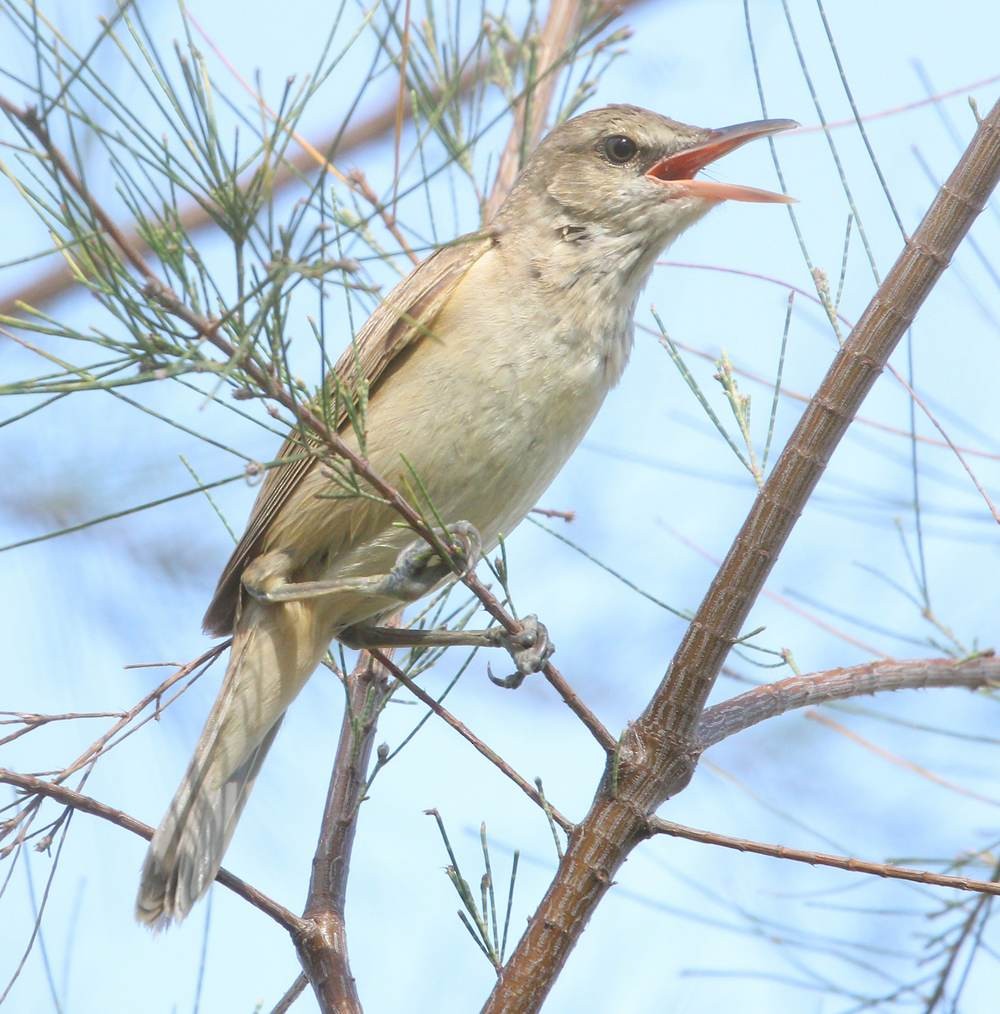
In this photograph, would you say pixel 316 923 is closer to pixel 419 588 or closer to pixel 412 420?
pixel 419 588

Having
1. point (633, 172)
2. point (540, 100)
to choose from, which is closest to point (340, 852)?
point (633, 172)

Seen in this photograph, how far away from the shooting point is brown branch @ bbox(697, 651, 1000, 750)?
3.02m

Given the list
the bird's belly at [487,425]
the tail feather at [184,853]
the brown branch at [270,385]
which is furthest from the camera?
the tail feather at [184,853]

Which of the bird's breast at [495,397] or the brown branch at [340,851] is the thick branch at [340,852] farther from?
the bird's breast at [495,397]

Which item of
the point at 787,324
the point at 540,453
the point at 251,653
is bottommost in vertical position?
the point at 251,653

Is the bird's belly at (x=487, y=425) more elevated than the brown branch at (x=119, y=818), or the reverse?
the bird's belly at (x=487, y=425)

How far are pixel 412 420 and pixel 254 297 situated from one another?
128 cm

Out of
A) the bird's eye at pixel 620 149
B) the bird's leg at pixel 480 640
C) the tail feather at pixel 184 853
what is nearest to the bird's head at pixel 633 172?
the bird's eye at pixel 620 149

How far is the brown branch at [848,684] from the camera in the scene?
3018 mm

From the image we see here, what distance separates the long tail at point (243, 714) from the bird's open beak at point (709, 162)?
1.62 metres

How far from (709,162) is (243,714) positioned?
2132mm

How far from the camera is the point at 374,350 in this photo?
3.67 metres

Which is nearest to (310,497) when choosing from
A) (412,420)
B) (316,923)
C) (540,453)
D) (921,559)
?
(412,420)

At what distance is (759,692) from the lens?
307 cm
